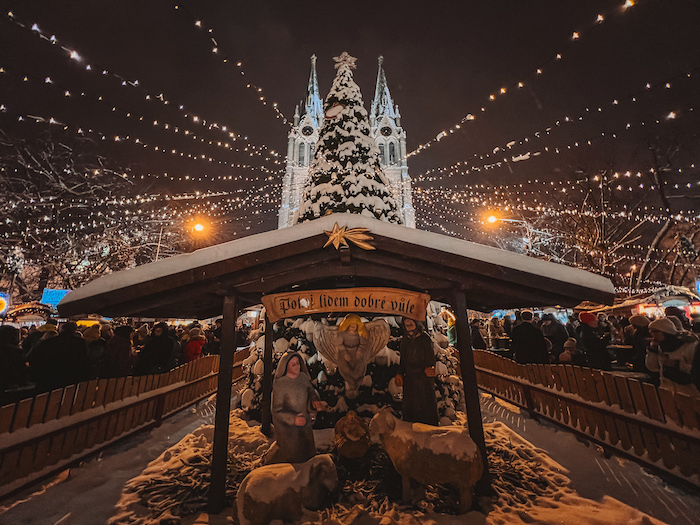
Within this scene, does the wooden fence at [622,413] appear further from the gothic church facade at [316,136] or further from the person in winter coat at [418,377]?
the gothic church facade at [316,136]

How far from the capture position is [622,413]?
13.5 feet

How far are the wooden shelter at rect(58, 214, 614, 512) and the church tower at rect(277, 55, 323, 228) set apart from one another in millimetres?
43203

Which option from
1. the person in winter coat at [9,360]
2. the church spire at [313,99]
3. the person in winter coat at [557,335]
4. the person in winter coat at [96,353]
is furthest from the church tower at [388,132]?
the person in winter coat at [9,360]

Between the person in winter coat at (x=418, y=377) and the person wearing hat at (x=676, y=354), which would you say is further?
the person wearing hat at (x=676, y=354)

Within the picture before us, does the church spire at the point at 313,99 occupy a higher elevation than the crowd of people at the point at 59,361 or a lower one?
higher

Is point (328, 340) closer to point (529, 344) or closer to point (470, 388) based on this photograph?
point (470, 388)

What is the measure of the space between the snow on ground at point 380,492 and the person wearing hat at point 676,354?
140 cm

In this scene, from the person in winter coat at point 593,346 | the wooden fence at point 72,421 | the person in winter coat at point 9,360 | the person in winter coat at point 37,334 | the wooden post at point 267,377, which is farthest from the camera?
the person in winter coat at point 593,346

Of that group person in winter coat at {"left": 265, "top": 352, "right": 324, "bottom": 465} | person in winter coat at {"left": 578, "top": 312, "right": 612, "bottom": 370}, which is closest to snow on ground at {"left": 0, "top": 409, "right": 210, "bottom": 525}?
person in winter coat at {"left": 265, "top": 352, "right": 324, "bottom": 465}

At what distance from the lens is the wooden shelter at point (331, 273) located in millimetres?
3430

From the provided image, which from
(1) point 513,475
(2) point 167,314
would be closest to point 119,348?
(2) point 167,314

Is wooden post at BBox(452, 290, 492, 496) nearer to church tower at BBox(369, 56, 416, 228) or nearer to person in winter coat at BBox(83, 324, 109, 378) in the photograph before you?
person in winter coat at BBox(83, 324, 109, 378)

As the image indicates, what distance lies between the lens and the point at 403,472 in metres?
3.33

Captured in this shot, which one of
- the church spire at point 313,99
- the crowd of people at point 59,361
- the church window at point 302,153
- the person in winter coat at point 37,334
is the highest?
the church spire at point 313,99
